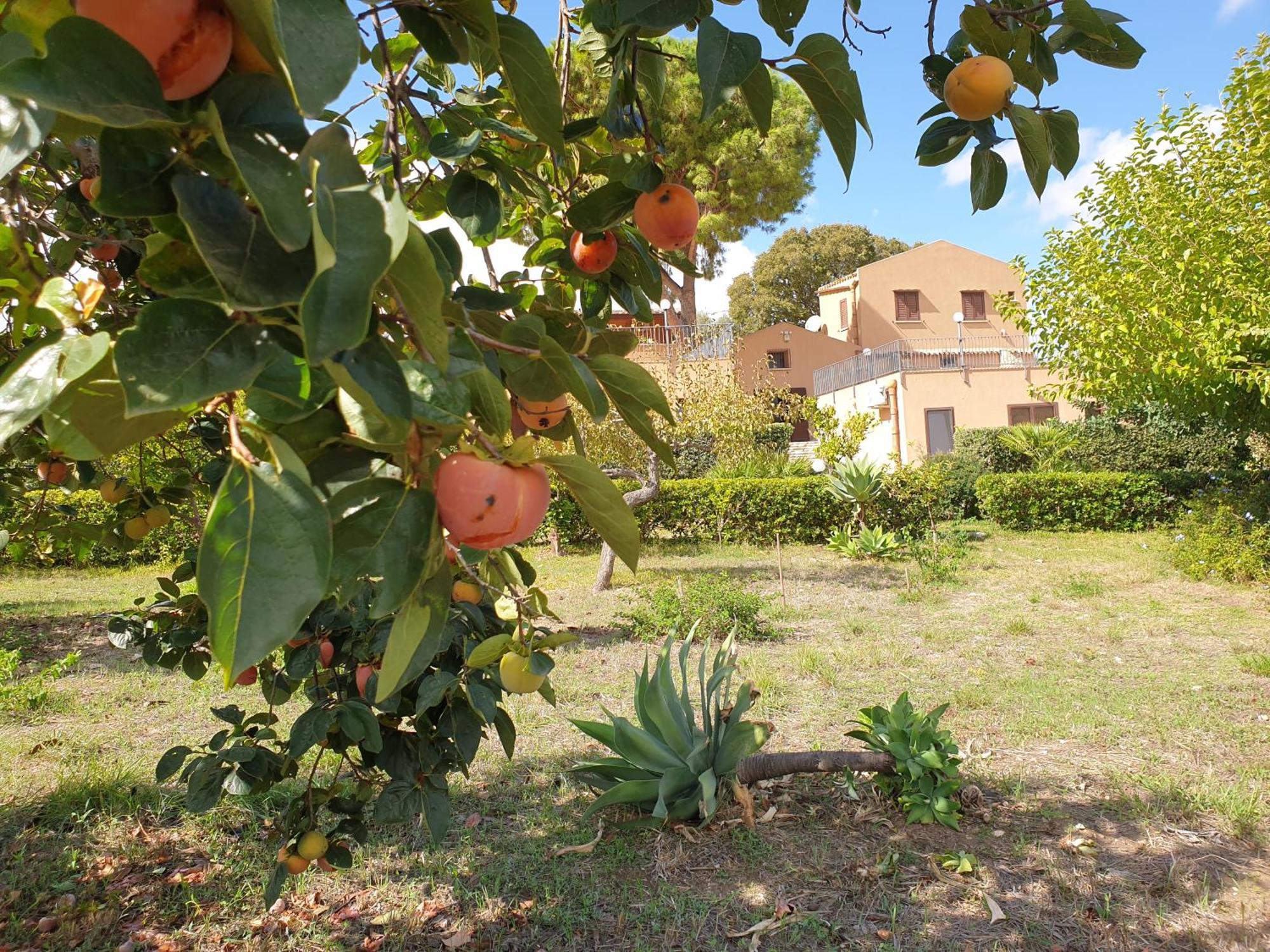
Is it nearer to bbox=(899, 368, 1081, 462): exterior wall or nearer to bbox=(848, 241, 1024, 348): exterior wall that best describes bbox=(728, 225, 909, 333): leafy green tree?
bbox=(848, 241, 1024, 348): exterior wall

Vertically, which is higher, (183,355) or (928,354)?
(928,354)

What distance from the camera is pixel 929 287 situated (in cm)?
2244

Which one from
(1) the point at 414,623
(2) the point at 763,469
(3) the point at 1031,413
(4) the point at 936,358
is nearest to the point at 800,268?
(4) the point at 936,358

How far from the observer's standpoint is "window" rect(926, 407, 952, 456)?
17797mm

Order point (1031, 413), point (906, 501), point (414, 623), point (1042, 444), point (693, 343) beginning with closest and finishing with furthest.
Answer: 1. point (414, 623)
2. point (906, 501)
3. point (693, 343)
4. point (1042, 444)
5. point (1031, 413)

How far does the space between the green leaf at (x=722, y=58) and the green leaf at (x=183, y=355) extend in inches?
18.7

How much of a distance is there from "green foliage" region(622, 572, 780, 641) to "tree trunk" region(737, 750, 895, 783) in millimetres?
2411

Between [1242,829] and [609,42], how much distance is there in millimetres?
3134

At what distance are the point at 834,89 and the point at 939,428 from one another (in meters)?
18.3

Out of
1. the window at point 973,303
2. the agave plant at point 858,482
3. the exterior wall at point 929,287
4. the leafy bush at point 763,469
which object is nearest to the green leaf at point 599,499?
the agave plant at point 858,482

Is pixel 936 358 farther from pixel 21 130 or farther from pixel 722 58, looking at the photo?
pixel 21 130

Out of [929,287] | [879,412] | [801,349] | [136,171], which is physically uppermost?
[929,287]

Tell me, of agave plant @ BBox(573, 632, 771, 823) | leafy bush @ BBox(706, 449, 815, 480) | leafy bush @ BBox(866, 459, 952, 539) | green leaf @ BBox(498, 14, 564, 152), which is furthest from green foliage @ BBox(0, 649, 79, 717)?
leafy bush @ BBox(866, 459, 952, 539)

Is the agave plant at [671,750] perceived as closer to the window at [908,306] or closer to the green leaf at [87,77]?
the green leaf at [87,77]
